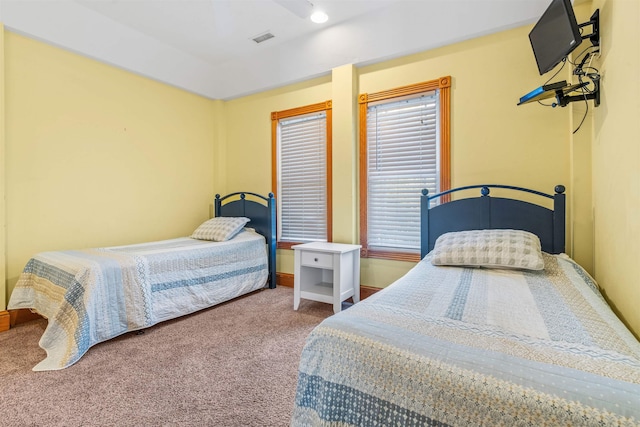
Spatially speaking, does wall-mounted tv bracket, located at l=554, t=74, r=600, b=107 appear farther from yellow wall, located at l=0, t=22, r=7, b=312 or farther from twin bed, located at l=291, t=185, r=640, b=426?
yellow wall, located at l=0, t=22, r=7, b=312

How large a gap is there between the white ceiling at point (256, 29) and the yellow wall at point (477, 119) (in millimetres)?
144

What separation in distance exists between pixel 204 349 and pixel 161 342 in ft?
1.24

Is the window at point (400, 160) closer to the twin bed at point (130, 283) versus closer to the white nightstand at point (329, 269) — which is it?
the white nightstand at point (329, 269)

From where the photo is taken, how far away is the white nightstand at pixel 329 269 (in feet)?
9.02

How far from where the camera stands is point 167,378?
1796mm

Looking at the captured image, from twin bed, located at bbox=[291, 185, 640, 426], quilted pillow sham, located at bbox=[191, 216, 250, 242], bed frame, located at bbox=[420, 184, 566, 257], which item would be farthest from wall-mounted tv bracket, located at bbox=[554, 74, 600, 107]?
quilted pillow sham, located at bbox=[191, 216, 250, 242]

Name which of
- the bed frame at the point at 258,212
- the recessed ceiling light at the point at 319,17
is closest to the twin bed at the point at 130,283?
the bed frame at the point at 258,212

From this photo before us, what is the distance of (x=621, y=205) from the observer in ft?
4.80

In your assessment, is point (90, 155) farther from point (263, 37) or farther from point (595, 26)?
point (595, 26)

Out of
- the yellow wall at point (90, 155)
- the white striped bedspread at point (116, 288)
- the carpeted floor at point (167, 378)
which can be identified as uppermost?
the yellow wall at point (90, 155)

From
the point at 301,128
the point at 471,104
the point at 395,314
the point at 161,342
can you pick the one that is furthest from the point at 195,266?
the point at 471,104

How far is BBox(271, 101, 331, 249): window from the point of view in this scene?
3548mm

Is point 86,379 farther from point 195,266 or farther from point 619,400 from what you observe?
point 619,400

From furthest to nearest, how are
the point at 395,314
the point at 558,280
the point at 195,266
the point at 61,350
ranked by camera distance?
the point at 195,266
the point at 61,350
the point at 558,280
the point at 395,314
